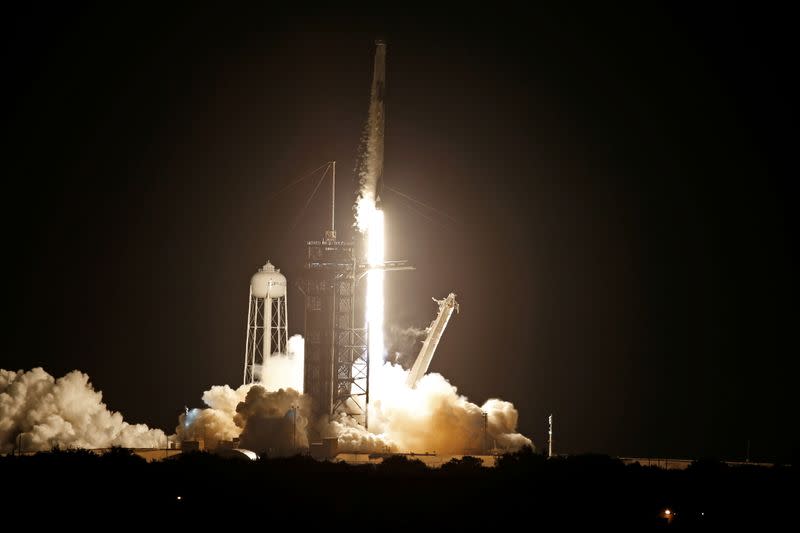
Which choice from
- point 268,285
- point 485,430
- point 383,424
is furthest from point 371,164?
point 485,430

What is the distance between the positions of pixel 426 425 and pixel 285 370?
7.45 m

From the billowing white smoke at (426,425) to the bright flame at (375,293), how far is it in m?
1.80

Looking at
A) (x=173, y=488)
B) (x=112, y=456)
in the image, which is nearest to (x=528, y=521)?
(x=173, y=488)

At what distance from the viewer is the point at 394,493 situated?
56.7m

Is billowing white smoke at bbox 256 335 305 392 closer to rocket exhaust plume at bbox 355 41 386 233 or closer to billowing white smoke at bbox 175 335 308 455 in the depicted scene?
billowing white smoke at bbox 175 335 308 455

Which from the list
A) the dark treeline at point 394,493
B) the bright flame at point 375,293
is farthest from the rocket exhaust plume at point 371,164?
the dark treeline at point 394,493

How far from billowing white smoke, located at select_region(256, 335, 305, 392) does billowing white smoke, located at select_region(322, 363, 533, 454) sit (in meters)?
3.97

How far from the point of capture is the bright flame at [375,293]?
68562 mm

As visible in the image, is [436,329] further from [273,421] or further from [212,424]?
[212,424]

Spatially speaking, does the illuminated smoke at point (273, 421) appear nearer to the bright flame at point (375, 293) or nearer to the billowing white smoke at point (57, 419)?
the bright flame at point (375, 293)

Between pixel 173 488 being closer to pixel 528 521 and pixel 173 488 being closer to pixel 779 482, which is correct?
pixel 528 521

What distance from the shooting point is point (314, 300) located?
6581 cm

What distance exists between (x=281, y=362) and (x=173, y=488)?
1355 cm

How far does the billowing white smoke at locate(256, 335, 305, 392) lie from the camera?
228 ft
